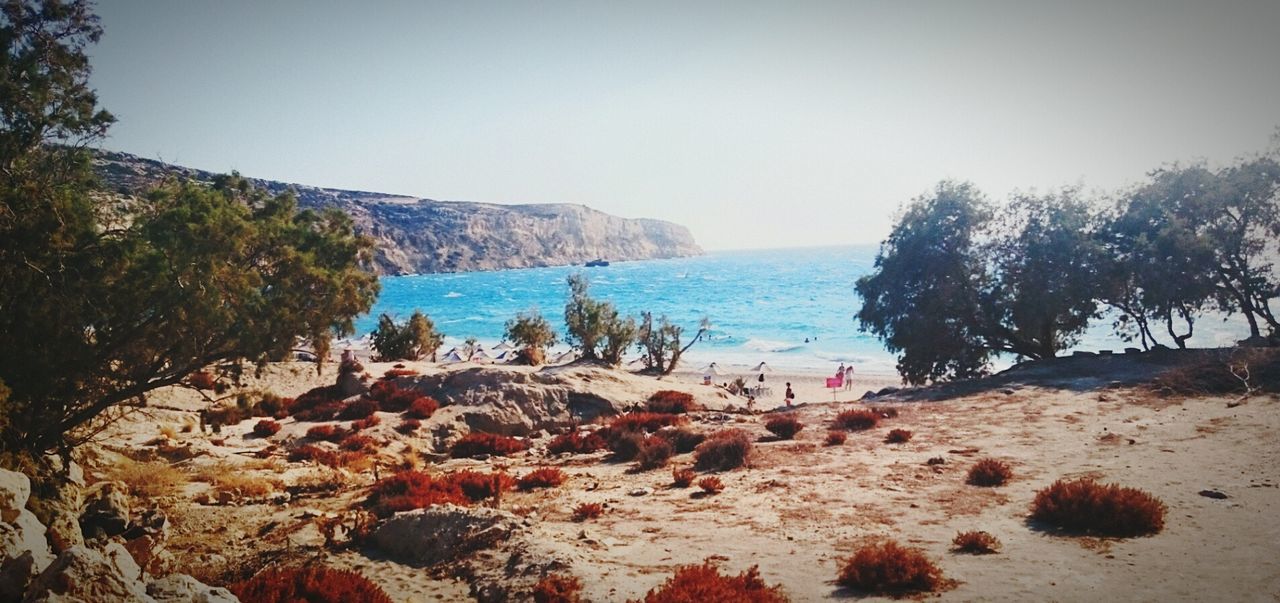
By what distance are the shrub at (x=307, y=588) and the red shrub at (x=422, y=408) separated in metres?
13.5

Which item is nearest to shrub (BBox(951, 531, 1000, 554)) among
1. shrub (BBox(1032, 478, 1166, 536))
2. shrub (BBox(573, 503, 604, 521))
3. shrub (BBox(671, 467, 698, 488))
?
shrub (BBox(1032, 478, 1166, 536))

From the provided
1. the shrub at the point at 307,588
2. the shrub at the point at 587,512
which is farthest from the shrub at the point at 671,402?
the shrub at the point at 307,588

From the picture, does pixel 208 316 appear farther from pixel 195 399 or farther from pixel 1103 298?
pixel 1103 298

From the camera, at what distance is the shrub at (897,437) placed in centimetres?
1515

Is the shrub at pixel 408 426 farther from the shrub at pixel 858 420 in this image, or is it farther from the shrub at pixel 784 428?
the shrub at pixel 858 420

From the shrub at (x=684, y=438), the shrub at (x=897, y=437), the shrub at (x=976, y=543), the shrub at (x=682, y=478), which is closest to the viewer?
the shrub at (x=976, y=543)

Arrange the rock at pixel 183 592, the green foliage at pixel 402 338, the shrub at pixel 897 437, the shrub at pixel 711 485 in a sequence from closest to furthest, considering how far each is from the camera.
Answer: the rock at pixel 183 592
the shrub at pixel 711 485
the shrub at pixel 897 437
the green foliage at pixel 402 338

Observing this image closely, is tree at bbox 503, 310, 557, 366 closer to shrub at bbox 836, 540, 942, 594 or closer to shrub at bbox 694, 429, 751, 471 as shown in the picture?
shrub at bbox 694, 429, 751, 471

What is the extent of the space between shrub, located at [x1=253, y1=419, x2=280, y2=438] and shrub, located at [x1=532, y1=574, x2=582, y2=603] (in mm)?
15296

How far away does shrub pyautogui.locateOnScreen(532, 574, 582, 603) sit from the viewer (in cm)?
688

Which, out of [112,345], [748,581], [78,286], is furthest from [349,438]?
[748,581]

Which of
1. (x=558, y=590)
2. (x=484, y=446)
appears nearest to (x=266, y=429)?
(x=484, y=446)

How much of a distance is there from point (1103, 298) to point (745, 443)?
71.2 feet

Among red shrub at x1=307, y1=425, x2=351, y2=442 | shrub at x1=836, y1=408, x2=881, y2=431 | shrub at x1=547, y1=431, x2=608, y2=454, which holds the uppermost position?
shrub at x1=836, y1=408, x2=881, y2=431
